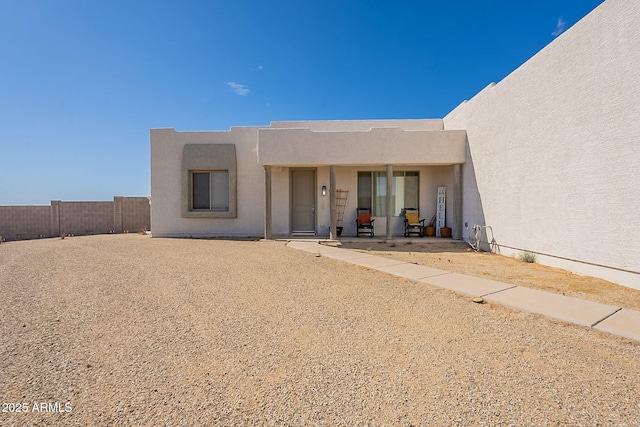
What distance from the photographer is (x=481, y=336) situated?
3039mm

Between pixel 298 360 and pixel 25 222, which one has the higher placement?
pixel 25 222

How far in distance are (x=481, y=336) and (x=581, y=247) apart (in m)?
4.45

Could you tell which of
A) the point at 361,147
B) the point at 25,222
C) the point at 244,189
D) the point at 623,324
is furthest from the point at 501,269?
the point at 25,222

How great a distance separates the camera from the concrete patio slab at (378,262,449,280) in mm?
5523

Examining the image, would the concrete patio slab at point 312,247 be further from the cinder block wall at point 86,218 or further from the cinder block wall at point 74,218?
the cinder block wall at point 86,218

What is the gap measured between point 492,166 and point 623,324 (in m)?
6.13

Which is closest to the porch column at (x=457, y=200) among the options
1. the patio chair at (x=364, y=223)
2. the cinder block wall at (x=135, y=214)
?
the patio chair at (x=364, y=223)

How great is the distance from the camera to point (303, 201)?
12258mm

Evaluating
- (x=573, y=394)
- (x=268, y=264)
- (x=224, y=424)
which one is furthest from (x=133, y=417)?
(x=268, y=264)

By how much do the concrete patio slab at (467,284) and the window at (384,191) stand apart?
6.64 meters

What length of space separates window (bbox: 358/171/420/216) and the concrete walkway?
18.5ft

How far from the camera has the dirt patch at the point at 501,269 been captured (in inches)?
180

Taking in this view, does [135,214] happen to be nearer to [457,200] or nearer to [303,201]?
[303,201]

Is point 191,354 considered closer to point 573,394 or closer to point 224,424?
point 224,424
